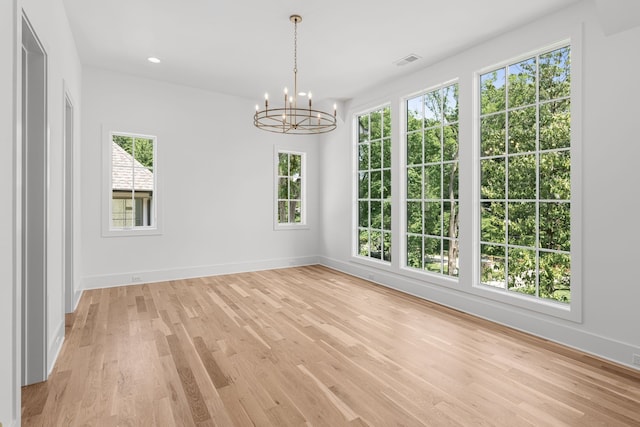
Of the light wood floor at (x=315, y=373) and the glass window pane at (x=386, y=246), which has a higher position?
the glass window pane at (x=386, y=246)

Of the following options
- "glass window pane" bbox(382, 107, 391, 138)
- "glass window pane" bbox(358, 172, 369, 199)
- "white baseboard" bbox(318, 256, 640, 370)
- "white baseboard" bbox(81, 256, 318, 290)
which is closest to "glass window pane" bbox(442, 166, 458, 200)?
"white baseboard" bbox(318, 256, 640, 370)

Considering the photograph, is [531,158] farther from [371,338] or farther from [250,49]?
[250,49]

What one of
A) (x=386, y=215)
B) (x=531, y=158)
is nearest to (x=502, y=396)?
(x=531, y=158)

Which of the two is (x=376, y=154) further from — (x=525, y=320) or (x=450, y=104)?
(x=525, y=320)

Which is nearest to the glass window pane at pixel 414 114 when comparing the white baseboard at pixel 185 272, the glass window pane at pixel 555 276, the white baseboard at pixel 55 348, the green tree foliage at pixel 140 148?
the glass window pane at pixel 555 276

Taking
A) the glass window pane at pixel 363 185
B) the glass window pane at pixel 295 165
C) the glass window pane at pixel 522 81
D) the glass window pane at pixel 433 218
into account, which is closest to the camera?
the glass window pane at pixel 522 81

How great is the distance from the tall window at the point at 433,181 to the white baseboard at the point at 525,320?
34 centimetres

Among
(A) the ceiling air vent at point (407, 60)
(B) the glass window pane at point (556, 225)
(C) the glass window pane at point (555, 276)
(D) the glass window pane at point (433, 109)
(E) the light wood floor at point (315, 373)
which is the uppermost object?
(A) the ceiling air vent at point (407, 60)

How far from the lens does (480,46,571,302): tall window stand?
12.6 ft

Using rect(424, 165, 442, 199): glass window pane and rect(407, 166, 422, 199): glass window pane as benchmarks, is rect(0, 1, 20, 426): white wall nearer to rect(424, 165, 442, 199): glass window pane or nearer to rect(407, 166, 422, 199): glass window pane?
rect(424, 165, 442, 199): glass window pane

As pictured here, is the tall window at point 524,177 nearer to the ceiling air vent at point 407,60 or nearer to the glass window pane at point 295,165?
the ceiling air vent at point 407,60

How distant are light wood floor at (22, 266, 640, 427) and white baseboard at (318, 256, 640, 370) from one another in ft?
0.43

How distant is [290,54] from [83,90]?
2.99m

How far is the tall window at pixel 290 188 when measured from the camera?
21.6ft
